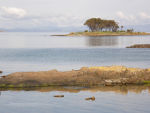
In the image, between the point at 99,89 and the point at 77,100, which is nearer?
the point at 77,100

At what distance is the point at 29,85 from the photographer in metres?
21.9

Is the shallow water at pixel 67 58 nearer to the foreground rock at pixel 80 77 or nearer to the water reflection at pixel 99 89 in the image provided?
the foreground rock at pixel 80 77

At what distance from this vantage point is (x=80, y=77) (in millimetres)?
22594

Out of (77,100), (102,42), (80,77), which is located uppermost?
(80,77)

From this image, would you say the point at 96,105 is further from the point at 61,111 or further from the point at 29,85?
the point at 29,85

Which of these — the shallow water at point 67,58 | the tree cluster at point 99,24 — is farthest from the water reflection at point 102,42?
the tree cluster at point 99,24

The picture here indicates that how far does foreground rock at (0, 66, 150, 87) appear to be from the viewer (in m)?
21.8

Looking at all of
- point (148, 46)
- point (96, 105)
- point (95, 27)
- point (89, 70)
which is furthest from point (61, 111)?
point (95, 27)

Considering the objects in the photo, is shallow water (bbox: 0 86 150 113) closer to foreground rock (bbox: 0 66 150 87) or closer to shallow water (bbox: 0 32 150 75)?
foreground rock (bbox: 0 66 150 87)

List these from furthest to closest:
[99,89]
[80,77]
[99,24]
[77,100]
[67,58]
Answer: [99,24] → [67,58] → [80,77] → [99,89] → [77,100]

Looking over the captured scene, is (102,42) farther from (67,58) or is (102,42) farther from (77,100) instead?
(77,100)

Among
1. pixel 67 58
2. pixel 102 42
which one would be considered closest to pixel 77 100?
pixel 67 58

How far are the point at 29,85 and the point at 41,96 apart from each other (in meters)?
2.40

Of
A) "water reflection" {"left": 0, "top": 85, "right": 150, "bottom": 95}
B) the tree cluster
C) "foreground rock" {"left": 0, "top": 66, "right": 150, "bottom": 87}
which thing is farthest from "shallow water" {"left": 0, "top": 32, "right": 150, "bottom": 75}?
the tree cluster
